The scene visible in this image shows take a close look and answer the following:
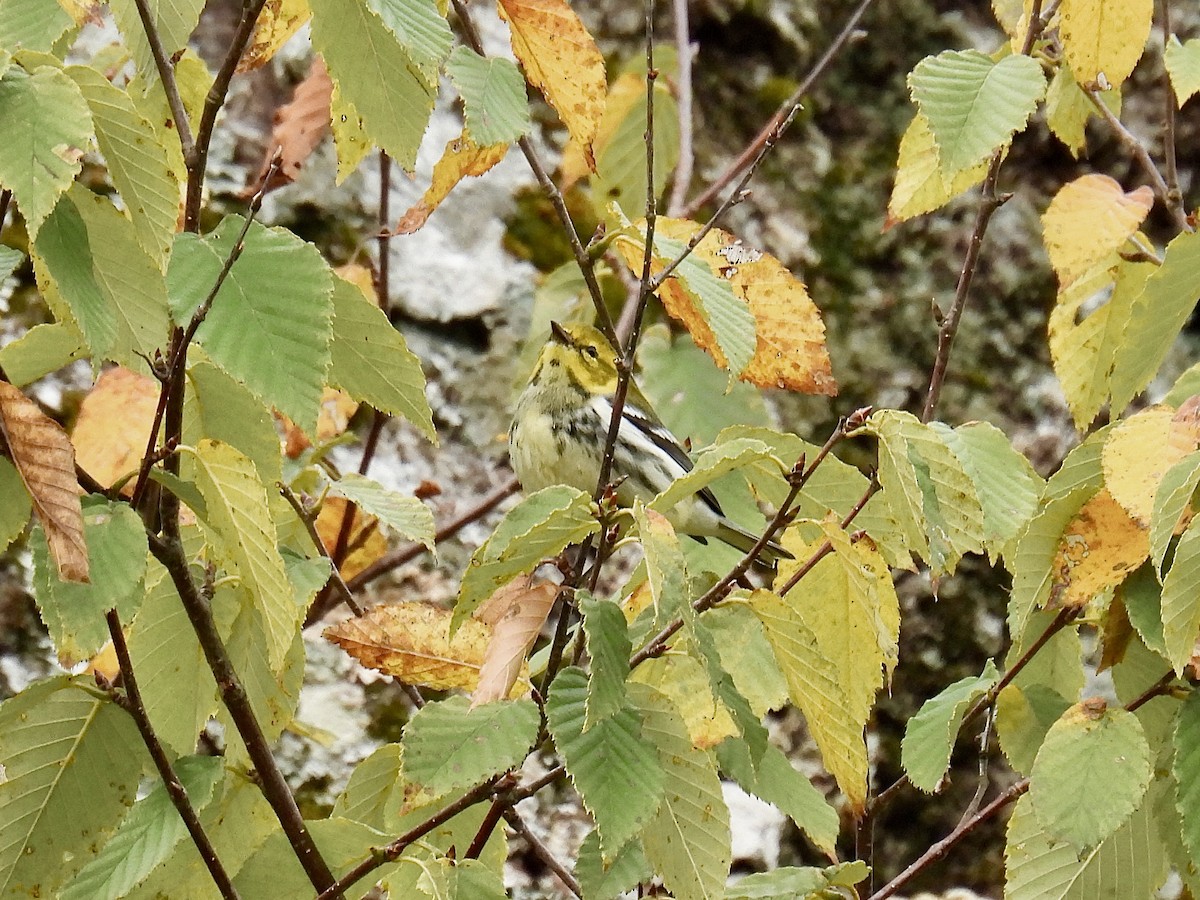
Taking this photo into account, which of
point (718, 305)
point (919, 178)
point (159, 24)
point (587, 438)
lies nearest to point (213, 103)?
point (159, 24)

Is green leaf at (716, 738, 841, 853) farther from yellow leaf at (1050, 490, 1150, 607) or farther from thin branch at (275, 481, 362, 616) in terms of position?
thin branch at (275, 481, 362, 616)

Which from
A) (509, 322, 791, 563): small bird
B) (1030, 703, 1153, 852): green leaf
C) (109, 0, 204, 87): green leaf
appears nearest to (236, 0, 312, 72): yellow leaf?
(109, 0, 204, 87): green leaf

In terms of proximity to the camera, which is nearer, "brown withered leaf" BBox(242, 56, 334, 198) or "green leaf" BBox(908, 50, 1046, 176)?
"green leaf" BBox(908, 50, 1046, 176)

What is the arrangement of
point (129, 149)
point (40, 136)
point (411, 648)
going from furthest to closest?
point (411, 648)
point (129, 149)
point (40, 136)

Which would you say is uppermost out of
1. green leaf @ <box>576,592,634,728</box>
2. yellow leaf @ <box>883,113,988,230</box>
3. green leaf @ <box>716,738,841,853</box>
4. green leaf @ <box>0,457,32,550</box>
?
yellow leaf @ <box>883,113,988,230</box>

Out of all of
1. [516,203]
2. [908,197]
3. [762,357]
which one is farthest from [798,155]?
[762,357]

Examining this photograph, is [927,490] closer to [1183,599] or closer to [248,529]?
[1183,599]

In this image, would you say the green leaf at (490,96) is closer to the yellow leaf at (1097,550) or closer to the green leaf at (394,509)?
the green leaf at (394,509)
